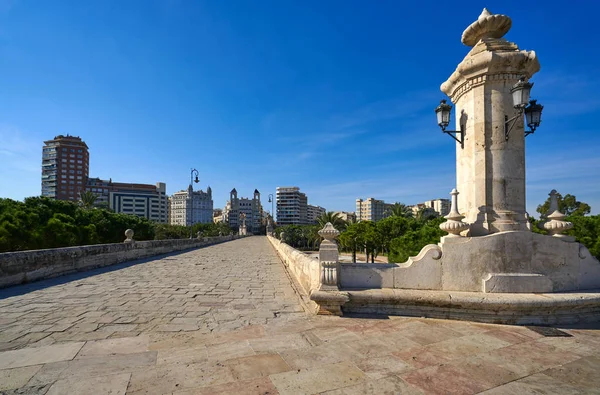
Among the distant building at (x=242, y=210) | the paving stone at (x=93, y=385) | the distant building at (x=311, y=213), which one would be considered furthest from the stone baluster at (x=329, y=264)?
the distant building at (x=311, y=213)

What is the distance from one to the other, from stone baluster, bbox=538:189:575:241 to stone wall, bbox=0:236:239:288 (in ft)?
38.2

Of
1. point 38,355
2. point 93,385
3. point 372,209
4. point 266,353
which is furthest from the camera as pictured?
point 372,209

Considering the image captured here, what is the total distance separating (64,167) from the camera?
105 metres

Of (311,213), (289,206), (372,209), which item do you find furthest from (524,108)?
(311,213)

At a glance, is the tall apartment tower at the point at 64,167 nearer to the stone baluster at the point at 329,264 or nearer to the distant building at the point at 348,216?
the distant building at the point at 348,216

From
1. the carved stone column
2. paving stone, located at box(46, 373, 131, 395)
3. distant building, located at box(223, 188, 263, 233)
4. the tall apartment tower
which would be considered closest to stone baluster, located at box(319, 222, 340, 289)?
the carved stone column

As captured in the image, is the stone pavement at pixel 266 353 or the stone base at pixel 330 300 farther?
the stone base at pixel 330 300

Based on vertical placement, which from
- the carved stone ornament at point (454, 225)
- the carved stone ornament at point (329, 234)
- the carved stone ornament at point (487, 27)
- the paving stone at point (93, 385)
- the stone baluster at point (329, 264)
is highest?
the carved stone ornament at point (487, 27)

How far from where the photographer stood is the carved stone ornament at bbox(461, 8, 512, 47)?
229 inches

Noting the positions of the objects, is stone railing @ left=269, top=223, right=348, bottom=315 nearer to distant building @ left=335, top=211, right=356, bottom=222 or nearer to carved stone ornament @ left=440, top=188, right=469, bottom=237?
carved stone ornament @ left=440, top=188, right=469, bottom=237

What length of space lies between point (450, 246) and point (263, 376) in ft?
12.3

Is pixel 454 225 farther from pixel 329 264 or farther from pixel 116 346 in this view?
pixel 116 346

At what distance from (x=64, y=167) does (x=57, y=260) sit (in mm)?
122695

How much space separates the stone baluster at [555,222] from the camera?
5262 millimetres
